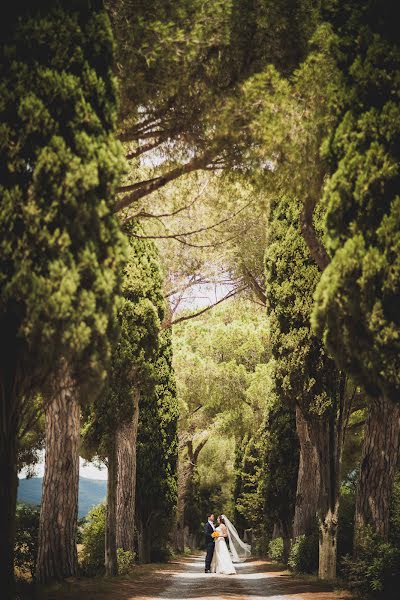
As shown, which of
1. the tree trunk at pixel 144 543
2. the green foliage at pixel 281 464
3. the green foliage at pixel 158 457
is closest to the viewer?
the green foliage at pixel 281 464

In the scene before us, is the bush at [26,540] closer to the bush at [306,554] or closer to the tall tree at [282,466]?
the bush at [306,554]

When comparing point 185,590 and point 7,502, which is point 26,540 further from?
point 7,502

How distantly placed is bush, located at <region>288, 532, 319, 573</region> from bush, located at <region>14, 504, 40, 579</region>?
18.6 feet

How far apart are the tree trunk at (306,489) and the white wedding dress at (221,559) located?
3428 millimetres

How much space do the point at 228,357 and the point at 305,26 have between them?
19.0m

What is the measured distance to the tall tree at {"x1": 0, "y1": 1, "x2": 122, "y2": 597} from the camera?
19.1 ft

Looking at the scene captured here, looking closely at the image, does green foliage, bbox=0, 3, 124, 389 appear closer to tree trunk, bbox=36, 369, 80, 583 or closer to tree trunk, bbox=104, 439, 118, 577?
tree trunk, bbox=36, 369, 80, 583

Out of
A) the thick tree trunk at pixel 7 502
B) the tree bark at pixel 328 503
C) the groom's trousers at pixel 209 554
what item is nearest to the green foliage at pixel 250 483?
the groom's trousers at pixel 209 554

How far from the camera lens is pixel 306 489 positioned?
1467 centimetres

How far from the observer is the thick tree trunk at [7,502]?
6.16 metres

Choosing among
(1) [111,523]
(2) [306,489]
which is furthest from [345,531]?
(1) [111,523]

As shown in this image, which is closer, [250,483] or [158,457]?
[158,457]

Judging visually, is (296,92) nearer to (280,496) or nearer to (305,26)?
(305,26)

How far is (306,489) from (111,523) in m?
4.78
